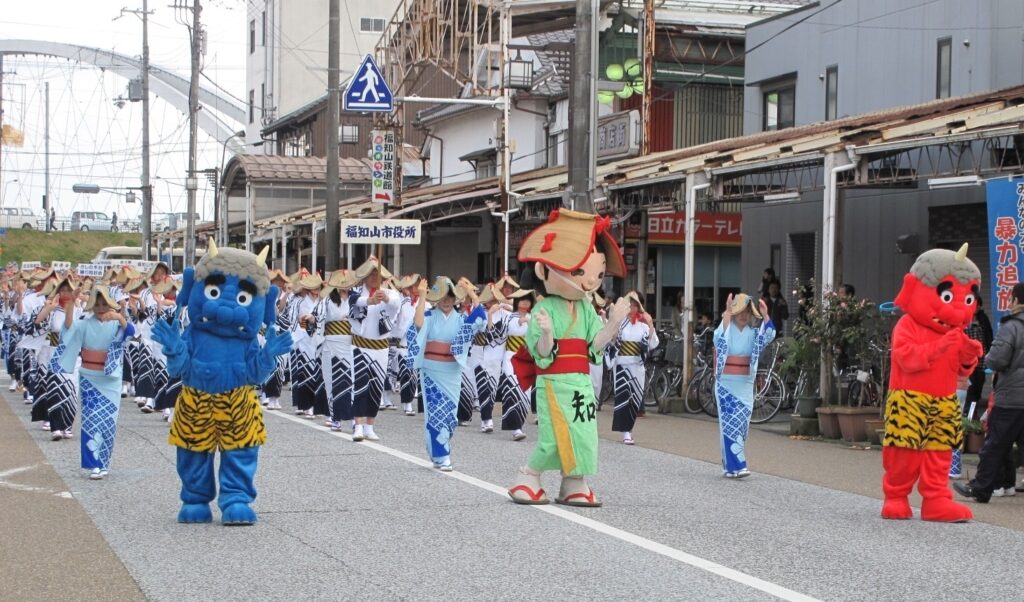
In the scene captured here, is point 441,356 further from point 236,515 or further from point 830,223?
point 830,223

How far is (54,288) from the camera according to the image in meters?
15.6

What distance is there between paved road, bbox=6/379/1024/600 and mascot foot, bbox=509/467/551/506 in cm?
21

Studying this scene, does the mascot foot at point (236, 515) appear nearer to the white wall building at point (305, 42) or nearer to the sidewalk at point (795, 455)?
the sidewalk at point (795, 455)

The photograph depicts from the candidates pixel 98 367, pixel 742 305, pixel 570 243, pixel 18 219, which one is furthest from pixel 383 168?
pixel 18 219

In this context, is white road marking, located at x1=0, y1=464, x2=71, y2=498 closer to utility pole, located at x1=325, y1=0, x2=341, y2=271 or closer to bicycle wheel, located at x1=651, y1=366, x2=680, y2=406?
bicycle wheel, located at x1=651, y1=366, x2=680, y2=406

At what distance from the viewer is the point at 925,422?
10.1 m

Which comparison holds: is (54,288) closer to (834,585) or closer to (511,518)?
(511,518)

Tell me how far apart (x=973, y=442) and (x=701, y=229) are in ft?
48.3

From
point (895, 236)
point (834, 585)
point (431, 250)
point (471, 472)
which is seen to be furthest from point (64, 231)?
point (834, 585)

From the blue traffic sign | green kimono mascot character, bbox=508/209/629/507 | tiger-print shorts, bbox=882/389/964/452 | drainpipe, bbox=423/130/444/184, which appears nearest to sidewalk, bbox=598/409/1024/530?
tiger-print shorts, bbox=882/389/964/452

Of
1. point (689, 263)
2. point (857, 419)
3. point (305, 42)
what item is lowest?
point (857, 419)

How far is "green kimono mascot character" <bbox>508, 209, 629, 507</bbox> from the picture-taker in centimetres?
1006

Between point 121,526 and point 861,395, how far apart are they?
32.5ft

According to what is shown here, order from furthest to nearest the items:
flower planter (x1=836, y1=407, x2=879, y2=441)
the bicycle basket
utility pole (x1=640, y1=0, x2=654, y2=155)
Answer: utility pole (x1=640, y1=0, x2=654, y2=155)
the bicycle basket
flower planter (x1=836, y1=407, x2=879, y2=441)
